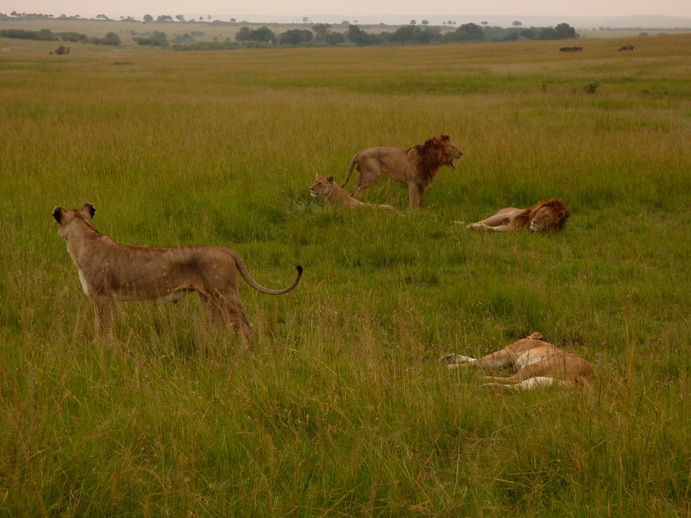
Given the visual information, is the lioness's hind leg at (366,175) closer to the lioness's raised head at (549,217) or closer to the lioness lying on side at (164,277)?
the lioness's raised head at (549,217)

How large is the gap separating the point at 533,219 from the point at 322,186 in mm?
2993

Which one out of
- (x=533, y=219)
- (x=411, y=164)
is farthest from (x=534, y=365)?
(x=411, y=164)

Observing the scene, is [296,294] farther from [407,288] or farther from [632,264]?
[632,264]

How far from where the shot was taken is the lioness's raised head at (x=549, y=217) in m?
9.68

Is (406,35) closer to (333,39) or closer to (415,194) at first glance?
(333,39)

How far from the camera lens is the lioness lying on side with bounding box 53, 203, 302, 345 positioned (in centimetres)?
549

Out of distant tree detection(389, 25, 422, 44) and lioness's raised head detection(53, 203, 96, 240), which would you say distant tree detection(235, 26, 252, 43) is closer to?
distant tree detection(389, 25, 422, 44)

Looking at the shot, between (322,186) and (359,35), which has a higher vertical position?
(359,35)

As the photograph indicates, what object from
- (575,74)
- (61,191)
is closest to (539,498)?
(61,191)

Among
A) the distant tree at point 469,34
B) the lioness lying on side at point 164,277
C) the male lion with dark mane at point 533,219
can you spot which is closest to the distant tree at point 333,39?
the distant tree at point 469,34

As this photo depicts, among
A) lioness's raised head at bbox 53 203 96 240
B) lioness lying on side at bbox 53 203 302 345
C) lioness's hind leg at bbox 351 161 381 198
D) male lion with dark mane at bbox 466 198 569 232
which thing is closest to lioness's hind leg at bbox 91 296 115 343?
lioness lying on side at bbox 53 203 302 345

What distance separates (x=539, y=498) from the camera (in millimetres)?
3129

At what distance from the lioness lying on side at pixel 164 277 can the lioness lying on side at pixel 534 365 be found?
166cm

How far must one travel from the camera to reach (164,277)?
5504 mm
